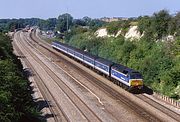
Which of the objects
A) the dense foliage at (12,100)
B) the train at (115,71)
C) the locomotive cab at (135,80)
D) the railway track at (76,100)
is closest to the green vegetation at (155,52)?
the locomotive cab at (135,80)

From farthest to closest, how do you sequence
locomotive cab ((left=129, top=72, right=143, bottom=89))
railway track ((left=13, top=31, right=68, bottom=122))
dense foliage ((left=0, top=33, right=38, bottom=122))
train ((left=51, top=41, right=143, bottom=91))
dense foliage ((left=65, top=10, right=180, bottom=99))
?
dense foliage ((left=65, top=10, right=180, bottom=99)) < train ((left=51, top=41, right=143, bottom=91)) < locomotive cab ((left=129, top=72, right=143, bottom=89)) < railway track ((left=13, top=31, right=68, bottom=122)) < dense foliage ((left=0, top=33, right=38, bottom=122))

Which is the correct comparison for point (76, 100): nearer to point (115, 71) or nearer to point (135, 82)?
point (135, 82)

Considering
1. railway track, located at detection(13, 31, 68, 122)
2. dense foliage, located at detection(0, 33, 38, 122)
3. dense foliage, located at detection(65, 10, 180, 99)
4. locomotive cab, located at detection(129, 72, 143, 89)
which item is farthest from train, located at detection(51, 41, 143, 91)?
dense foliage, located at detection(0, 33, 38, 122)

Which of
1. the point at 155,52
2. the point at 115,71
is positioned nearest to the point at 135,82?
the point at 115,71

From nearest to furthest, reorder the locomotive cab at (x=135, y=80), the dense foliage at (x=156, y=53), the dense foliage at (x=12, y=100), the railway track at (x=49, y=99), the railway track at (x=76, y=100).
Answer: the dense foliage at (x=12, y=100) < the railway track at (x=49, y=99) < the railway track at (x=76, y=100) < the locomotive cab at (x=135, y=80) < the dense foliage at (x=156, y=53)

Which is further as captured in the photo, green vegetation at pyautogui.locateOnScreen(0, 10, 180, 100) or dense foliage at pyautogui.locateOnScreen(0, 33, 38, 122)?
green vegetation at pyautogui.locateOnScreen(0, 10, 180, 100)

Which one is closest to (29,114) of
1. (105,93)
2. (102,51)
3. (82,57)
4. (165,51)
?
(105,93)

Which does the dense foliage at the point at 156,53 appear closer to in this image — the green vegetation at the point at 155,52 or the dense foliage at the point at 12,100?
the green vegetation at the point at 155,52

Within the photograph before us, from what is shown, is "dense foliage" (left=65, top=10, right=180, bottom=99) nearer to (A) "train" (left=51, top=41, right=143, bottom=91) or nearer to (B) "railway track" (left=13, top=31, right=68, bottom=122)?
(A) "train" (left=51, top=41, right=143, bottom=91)

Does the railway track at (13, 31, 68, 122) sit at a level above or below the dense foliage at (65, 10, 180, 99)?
below

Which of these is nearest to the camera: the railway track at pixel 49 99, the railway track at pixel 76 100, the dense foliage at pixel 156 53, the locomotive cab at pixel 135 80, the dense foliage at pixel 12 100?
the dense foliage at pixel 12 100

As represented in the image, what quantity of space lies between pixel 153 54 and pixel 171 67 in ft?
24.7

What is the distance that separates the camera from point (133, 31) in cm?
8562

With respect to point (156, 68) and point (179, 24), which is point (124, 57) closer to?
point (179, 24)
